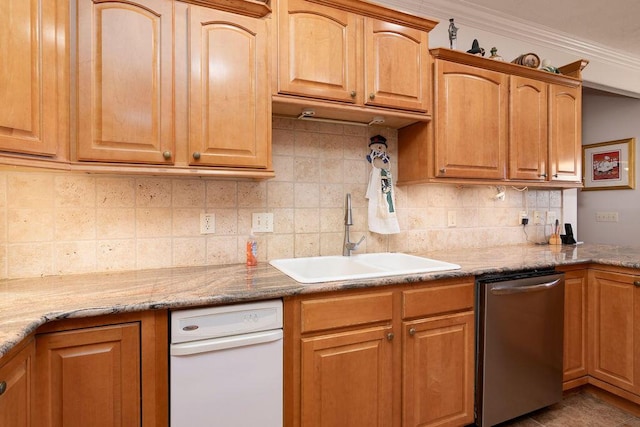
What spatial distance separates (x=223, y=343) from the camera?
126 cm

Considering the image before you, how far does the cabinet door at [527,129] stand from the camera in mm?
2289

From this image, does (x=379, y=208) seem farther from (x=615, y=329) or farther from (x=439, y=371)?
(x=615, y=329)

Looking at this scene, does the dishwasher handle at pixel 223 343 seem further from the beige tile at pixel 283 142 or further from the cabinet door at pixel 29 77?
the beige tile at pixel 283 142

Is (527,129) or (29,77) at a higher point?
(527,129)

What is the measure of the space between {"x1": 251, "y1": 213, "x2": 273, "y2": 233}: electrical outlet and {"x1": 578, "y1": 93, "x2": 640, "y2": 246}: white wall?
157 inches

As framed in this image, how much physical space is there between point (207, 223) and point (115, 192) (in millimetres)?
466

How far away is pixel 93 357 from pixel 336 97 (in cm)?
153

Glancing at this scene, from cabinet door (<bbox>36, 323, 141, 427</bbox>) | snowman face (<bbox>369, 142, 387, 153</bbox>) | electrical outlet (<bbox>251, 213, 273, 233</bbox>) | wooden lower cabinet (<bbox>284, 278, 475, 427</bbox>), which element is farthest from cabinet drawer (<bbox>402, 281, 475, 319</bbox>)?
cabinet door (<bbox>36, 323, 141, 427</bbox>)

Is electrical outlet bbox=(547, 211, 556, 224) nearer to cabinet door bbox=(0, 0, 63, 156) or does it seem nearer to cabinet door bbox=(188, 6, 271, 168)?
cabinet door bbox=(188, 6, 271, 168)

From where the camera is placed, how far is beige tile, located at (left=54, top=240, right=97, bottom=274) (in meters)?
1.59

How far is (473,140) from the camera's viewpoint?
7.04ft

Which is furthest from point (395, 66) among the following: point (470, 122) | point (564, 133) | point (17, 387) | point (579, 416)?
point (579, 416)

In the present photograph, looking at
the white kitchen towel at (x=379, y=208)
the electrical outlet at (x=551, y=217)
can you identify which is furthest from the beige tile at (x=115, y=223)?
the electrical outlet at (x=551, y=217)

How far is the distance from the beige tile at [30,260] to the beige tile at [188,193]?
59cm
